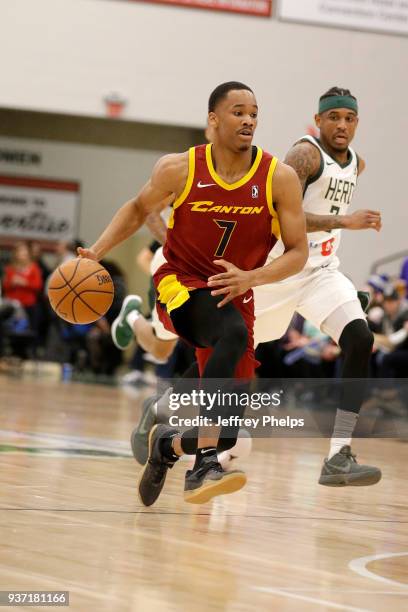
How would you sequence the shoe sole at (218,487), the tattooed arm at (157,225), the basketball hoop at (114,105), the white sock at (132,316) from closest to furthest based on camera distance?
1. the shoe sole at (218,487)
2. the tattooed arm at (157,225)
3. the white sock at (132,316)
4. the basketball hoop at (114,105)

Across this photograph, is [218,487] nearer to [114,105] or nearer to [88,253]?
[88,253]

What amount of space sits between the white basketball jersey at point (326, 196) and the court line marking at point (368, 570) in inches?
97.9

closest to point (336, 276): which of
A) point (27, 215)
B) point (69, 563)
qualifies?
point (69, 563)

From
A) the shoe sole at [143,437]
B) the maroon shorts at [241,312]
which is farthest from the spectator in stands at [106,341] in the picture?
the maroon shorts at [241,312]

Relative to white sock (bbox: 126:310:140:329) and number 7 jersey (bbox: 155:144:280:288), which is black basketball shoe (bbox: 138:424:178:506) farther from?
white sock (bbox: 126:310:140:329)

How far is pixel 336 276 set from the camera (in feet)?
22.1

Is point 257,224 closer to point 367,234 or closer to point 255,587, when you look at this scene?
point 255,587

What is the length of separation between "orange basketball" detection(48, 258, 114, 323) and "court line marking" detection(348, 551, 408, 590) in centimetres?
201

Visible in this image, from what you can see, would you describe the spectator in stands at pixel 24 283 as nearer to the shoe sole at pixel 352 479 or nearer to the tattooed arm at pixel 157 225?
the tattooed arm at pixel 157 225

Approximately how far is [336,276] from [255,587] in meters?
3.22

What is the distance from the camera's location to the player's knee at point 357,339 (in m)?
6.31

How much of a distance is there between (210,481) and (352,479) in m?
1.39

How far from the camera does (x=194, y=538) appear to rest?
466cm

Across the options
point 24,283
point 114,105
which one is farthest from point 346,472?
point 114,105
